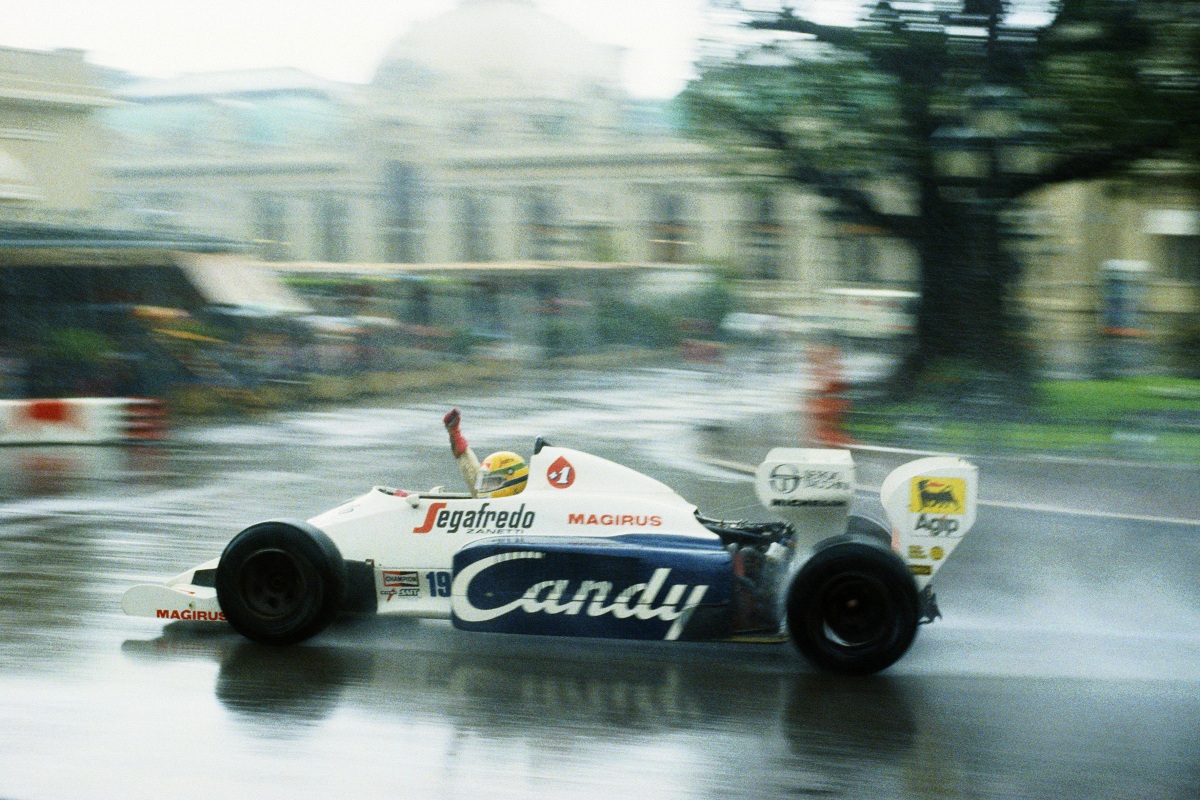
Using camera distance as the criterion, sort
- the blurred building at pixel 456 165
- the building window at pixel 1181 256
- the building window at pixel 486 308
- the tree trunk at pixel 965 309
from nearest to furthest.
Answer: the tree trunk at pixel 965 309 < the building window at pixel 1181 256 < the building window at pixel 486 308 < the blurred building at pixel 456 165

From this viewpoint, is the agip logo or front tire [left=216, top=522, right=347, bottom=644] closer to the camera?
the agip logo

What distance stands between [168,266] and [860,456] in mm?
15406

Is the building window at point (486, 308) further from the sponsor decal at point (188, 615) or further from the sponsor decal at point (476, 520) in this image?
the sponsor decal at point (476, 520)

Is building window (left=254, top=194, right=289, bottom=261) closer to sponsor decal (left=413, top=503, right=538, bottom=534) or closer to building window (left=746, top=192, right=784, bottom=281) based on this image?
building window (left=746, top=192, right=784, bottom=281)

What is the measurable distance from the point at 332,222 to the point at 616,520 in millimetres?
40534

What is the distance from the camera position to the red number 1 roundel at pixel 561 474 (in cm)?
629

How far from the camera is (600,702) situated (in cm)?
551

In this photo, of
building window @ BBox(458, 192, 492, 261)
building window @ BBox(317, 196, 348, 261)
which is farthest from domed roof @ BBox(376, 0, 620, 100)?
building window @ BBox(317, 196, 348, 261)

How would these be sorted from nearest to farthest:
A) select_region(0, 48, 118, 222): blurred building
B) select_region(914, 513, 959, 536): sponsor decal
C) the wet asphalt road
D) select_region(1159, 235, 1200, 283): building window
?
1. the wet asphalt road
2. select_region(914, 513, 959, 536): sponsor decal
3. select_region(1159, 235, 1200, 283): building window
4. select_region(0, 48, 118, 222): blurred building

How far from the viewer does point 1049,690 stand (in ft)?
18.8

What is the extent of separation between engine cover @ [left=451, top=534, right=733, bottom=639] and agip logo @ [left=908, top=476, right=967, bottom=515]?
0.97m

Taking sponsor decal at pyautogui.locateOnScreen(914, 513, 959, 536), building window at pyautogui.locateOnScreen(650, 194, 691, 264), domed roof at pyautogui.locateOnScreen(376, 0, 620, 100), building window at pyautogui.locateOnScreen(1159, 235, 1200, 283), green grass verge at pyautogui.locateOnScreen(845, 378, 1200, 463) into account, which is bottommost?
green grass verge at pyautogui.locateOnScreen(845, 378, 1200, 463)

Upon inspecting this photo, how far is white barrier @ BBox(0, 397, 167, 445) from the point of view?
15156mm

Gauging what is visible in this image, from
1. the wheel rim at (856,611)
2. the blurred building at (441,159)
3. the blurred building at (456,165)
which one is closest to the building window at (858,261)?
the blurred building at (456,165)
